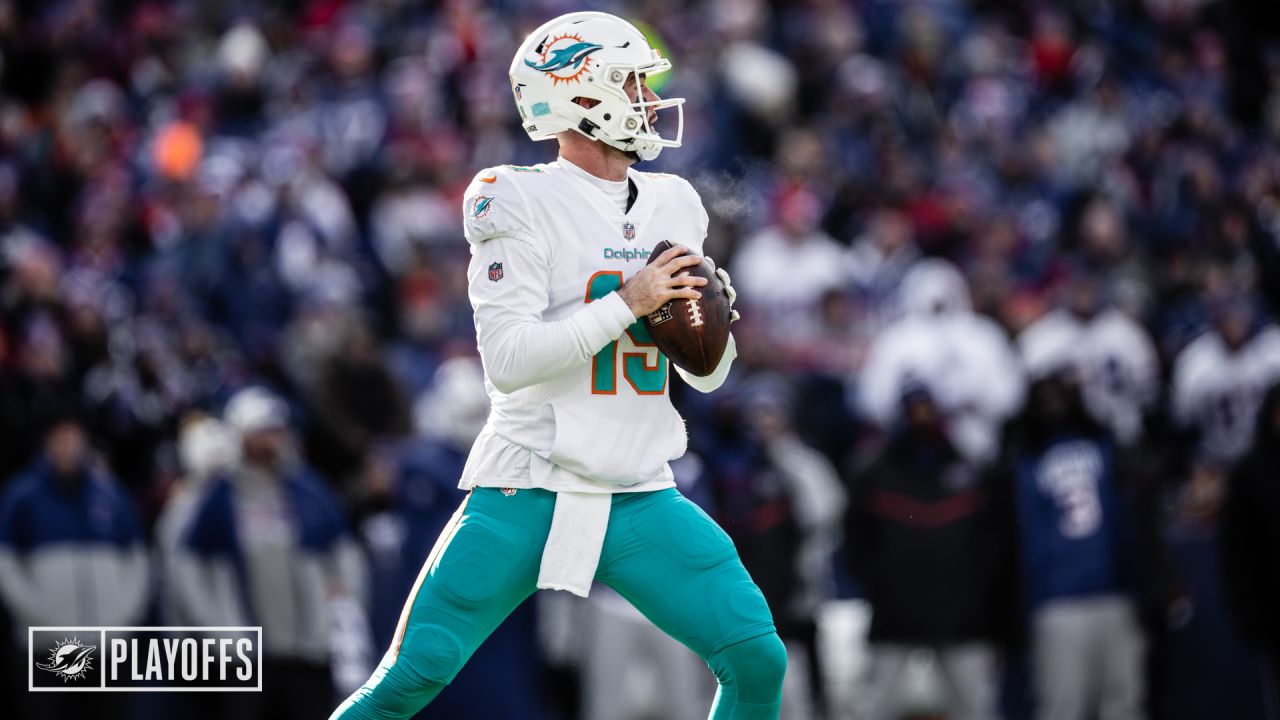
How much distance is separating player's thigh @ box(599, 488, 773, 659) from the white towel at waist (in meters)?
0.05

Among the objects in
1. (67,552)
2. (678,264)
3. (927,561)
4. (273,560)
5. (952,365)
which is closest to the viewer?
(678,264)

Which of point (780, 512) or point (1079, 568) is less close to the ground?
point (780, 512)

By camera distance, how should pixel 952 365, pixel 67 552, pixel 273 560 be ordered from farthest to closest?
pixel 952 365 < pixel 273 560 < pixel 67 552

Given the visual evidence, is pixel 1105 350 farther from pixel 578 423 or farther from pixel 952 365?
pixel 578 423

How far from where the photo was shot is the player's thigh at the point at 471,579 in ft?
15.2

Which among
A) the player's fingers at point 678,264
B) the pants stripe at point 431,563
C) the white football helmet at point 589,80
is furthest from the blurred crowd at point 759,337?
the player's fingers at point 678,264

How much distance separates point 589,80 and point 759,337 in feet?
22.2

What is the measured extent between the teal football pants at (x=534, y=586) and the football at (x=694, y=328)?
403 millimetres

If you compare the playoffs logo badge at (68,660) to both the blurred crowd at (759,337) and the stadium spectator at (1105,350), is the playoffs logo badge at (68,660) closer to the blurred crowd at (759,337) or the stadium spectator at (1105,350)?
the blurred crowd at (759,337)

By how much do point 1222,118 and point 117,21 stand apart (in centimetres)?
910

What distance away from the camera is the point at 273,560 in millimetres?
9250

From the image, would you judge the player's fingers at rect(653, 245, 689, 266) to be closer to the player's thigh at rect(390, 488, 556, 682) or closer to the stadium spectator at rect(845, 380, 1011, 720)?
the player's thigh at rect(390, 488, 556, 682)

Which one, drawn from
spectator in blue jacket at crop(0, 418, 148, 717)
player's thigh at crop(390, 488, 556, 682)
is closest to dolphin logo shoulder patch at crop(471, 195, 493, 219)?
player's thigh at crop(390, 488, 556, 682)

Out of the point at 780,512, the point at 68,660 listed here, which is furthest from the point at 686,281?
the point at 780,512
